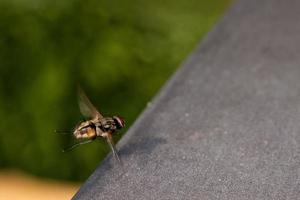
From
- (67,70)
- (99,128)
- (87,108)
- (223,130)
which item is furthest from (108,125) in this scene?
(67,70)

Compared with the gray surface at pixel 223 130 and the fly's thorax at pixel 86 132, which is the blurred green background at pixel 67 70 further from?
the fly's thorax at pixel 86 132

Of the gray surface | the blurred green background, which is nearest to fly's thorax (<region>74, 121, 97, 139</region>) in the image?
the gray surface

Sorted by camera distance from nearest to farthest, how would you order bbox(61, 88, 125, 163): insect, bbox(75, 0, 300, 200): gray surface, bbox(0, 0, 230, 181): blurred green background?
bbox(75, 0, 300, 200): gray surface → bbox(61, 88, 125, 163): insect → bbox(0, 0, 230, 181): blurred green background

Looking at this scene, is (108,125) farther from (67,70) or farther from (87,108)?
(67,70)

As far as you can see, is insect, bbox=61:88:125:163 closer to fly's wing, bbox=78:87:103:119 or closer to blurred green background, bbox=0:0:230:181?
fly's wing, bbox=78:87:103:119

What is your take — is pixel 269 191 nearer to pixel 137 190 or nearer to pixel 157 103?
pixel 137 190

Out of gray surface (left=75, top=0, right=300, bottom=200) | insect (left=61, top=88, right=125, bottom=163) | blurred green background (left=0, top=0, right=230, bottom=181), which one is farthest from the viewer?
blurred green background (left=0, top=0, right=230, bottom=181)

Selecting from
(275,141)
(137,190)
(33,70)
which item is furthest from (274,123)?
(33,70)
